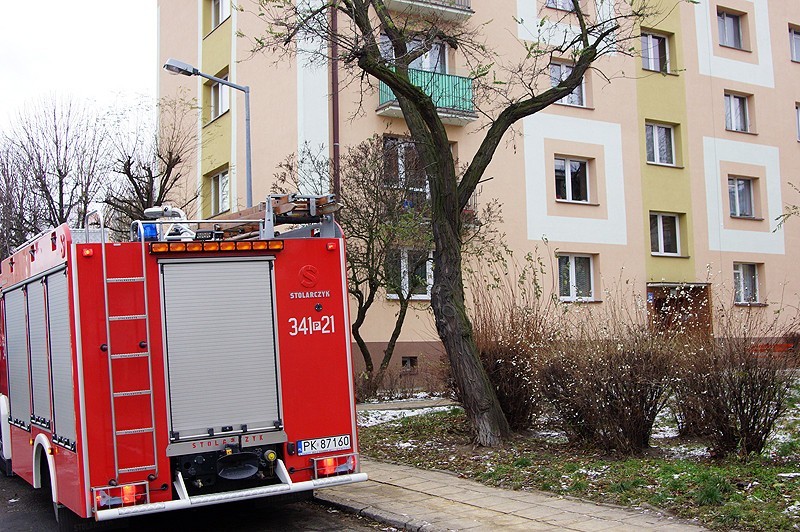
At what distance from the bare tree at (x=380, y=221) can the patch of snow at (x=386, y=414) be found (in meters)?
2.55

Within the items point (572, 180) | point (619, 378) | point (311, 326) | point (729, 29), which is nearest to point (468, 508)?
point (311, 326)

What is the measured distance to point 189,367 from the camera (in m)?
7.07

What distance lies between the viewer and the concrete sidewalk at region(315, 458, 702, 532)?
7.20 metres

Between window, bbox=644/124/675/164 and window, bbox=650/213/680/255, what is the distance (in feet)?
6.02

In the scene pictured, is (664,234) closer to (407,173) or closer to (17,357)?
(407,173)

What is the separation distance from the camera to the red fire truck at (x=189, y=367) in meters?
6.79

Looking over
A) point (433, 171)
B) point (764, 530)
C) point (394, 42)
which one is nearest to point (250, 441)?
point (764, 530)

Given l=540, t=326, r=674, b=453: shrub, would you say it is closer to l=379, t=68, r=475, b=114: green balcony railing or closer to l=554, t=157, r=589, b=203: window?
l=379, t=68, r=475, b=114: green balcony railing

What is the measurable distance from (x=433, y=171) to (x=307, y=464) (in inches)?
209

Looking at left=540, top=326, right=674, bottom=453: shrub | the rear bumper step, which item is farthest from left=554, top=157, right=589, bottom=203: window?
the rear bumper step

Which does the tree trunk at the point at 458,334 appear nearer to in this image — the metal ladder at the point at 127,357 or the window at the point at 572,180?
the metal ladder at the point at 127,357

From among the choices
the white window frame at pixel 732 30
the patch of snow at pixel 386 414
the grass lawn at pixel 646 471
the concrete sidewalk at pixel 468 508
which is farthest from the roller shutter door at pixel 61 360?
the white window frame at pixel 732 30

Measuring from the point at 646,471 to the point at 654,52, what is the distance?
21729 mm

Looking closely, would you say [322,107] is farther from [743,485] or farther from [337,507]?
[743,485]
